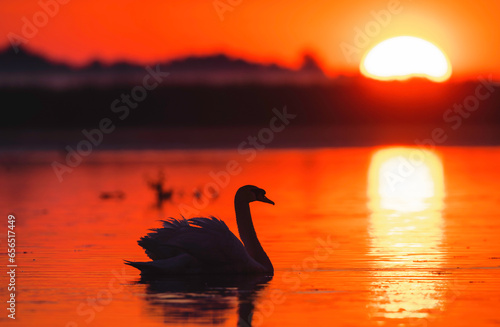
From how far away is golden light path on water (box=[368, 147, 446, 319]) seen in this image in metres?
10.0

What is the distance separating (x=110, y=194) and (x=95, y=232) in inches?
230

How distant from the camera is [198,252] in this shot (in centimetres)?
1150

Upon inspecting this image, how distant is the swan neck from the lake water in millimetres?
224

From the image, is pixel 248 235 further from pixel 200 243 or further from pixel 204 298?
pixel 204 298

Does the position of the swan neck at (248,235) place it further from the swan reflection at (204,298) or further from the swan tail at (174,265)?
the swan tail at (174,265)

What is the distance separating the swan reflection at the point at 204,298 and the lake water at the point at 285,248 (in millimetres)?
12

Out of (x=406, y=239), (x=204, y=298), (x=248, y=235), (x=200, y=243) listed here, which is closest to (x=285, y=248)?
(x=248, y=235)

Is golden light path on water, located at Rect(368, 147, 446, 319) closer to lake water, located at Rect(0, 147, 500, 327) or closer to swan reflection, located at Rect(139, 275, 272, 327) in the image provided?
lake water, located at Rect(0, 147, 500, 327)

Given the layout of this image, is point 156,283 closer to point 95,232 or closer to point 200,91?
point 95,232

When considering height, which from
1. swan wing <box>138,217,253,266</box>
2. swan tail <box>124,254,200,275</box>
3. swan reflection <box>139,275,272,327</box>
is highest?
swan wing <box>138,217,253,266</box>

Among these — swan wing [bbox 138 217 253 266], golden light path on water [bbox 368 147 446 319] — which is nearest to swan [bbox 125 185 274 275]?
swan wing [bbox 138 217 253 266]

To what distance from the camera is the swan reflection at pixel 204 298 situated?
9.32 metres

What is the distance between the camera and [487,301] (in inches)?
392

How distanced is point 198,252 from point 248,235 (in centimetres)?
101
